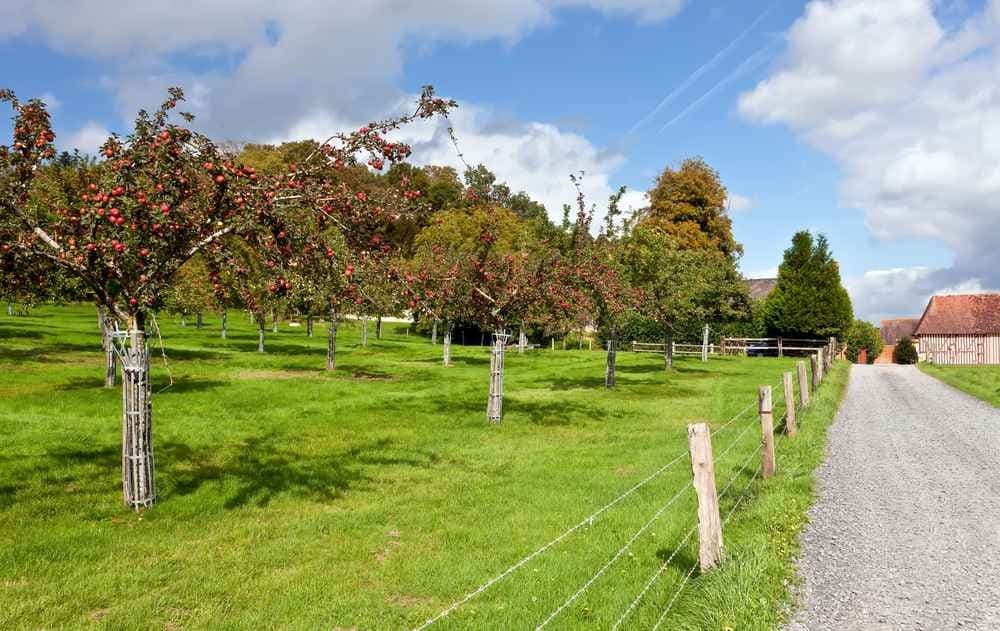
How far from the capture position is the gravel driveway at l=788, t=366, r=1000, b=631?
6.93 m

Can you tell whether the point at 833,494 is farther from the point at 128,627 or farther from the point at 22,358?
the point at 22,358

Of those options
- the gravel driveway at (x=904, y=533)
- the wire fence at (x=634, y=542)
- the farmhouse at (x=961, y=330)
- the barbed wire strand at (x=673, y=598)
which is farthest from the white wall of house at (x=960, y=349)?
the barbed wire strand at (x=673, y=598)

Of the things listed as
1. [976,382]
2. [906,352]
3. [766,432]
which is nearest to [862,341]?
[906,352]

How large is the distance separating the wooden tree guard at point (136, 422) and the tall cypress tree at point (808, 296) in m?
52.4

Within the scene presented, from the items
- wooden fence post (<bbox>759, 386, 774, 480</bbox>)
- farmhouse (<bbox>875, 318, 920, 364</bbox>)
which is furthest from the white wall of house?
wooden fence post (<bbox>759, 386, 774, 480</bbox>)

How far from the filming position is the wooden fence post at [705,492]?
23.4 feet

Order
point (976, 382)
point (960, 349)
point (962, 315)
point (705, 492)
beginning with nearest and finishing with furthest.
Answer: point (705, 492), point (976, 382), point (960, 349), point (962, 315)

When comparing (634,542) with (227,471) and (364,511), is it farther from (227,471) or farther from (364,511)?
(227,471)

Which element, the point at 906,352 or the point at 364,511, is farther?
the point at 906,352

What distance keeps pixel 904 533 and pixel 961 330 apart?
62446mm

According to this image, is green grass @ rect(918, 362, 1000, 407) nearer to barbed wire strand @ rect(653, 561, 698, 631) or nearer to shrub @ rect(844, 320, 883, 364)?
shrub @ rect(844, 320, 883, 364)

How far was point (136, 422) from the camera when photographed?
33.1 ft

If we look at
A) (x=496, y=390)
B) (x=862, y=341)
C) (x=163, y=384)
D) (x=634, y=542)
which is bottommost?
(x=634, y=542)

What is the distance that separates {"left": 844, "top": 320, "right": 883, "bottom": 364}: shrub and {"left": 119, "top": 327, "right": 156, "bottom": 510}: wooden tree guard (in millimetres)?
60880
